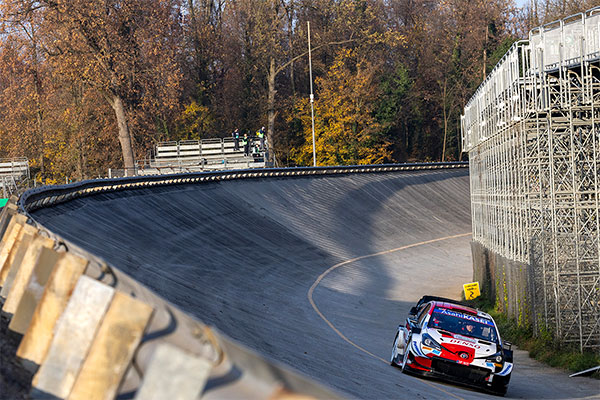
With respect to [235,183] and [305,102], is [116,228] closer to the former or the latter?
[235,183]

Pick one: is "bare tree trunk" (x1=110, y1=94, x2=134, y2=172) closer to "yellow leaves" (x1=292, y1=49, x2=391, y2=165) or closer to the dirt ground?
"yellow leaves" (x1=292, y1=49, x2=391, y2=165)

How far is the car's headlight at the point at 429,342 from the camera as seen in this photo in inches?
559

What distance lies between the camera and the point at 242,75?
7650 cm

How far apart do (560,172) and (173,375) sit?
20998 mm

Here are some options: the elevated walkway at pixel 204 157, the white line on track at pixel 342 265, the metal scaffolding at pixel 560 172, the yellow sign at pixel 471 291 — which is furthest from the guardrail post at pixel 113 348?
the elevated walkway at pixel 204 157

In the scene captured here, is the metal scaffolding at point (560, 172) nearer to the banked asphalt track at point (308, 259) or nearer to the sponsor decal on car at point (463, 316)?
the banked asphalt track at point (308, 259)

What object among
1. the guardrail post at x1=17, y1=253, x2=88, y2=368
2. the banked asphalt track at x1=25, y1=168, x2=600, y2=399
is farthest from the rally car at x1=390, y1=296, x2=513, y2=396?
the guardrail post at x1=17, y1=253, x2=88, y2=368

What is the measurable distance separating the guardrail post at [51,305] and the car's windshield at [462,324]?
35.4 ft

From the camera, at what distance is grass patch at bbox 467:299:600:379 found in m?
19.3

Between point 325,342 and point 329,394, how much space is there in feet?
50.7

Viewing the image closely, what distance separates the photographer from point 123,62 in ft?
164

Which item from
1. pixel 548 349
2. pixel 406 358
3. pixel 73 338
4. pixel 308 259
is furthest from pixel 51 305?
pixel 308 259

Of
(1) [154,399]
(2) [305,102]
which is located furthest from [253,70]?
(1) [154,399]

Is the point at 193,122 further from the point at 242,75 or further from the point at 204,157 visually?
the point at 204,157
